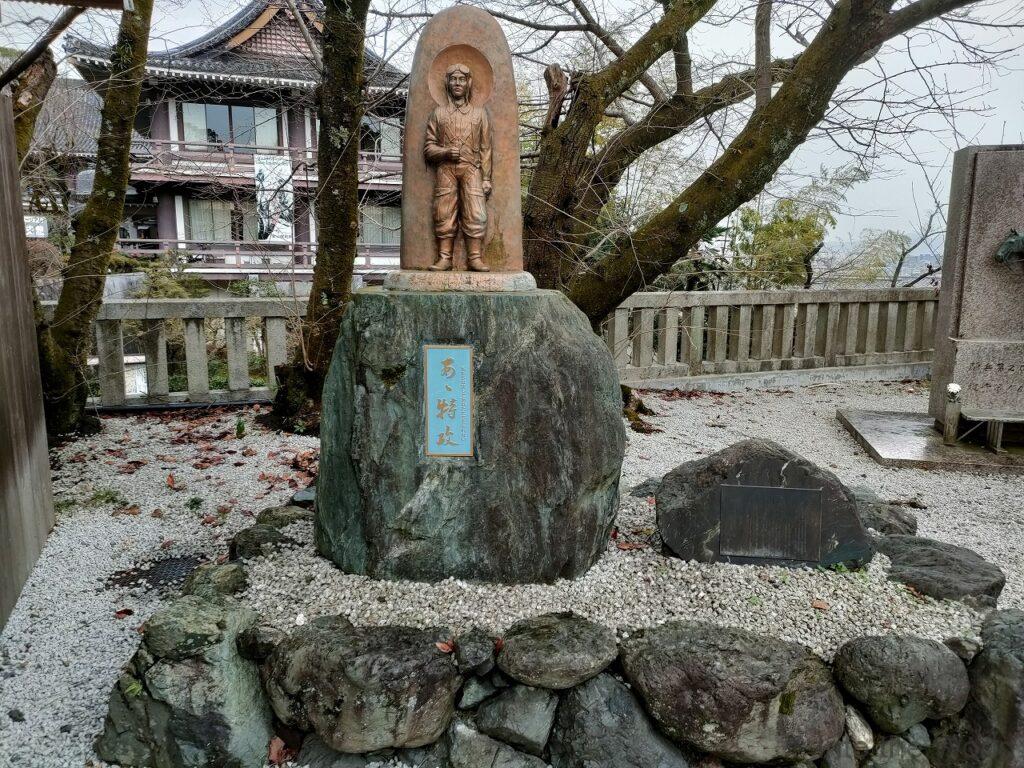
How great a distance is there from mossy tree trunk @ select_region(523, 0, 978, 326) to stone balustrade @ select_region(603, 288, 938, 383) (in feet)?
7.17

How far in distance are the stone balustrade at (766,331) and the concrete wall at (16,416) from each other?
6329 millimetres

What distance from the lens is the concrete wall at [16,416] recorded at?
12.4ft

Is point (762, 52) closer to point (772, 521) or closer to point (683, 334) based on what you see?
point (683, 334)

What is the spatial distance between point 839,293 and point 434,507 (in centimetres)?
887

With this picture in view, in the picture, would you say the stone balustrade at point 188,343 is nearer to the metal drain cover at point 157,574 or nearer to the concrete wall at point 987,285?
the metal drain cover at point 157,574

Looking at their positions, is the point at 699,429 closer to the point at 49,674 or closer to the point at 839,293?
the point at 839,293

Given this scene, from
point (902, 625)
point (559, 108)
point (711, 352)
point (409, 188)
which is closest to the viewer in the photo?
point (902, 625)

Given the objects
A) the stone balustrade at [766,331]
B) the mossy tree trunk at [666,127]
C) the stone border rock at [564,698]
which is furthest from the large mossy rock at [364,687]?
the stone balustrade at [766,331]

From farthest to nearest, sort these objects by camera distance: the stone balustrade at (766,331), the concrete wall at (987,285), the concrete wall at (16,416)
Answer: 1. the stone balustrade at (766,331)
2. the concrete wall at (987,285)
3. the concrete wall at (16,416)

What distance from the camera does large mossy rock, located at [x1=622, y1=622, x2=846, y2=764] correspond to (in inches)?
110

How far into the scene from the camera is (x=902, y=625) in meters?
3.15

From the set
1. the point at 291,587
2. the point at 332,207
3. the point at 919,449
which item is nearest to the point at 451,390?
the point at 291,587

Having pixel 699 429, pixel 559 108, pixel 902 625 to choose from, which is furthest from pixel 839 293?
pixel 902 625

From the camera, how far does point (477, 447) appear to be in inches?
134
